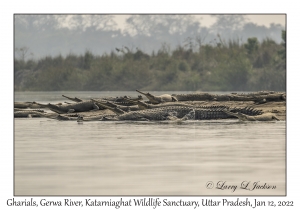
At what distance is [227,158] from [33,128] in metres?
6.10

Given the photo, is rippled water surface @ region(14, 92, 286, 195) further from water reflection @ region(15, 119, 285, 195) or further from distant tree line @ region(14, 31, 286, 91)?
distant tree line @ region(14, 31, 286, 91)

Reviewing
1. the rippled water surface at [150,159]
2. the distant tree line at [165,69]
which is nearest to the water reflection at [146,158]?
the rippled water surface at [150,159]

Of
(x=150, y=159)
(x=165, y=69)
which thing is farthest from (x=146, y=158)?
(x=165, y=69)

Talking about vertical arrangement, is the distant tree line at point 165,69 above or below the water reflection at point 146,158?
above

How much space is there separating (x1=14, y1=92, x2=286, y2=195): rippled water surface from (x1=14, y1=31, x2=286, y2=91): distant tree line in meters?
37.9

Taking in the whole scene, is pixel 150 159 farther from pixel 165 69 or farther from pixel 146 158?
pixel 165 69

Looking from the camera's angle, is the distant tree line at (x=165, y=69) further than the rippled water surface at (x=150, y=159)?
Yes

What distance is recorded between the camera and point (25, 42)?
60875 millimetres

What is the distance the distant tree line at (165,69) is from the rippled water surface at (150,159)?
37.9 meters

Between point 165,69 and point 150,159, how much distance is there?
4806 cm

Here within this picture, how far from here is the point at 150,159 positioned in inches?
389

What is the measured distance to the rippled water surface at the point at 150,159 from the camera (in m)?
8.11

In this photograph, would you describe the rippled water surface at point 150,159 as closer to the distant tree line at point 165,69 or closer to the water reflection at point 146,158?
the water reflection at point 146,158

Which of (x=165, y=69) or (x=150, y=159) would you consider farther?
(x=165, y=69)
